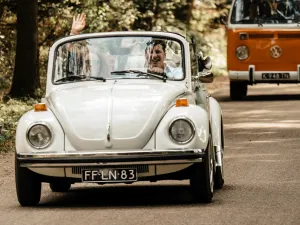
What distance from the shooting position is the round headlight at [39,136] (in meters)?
9.87

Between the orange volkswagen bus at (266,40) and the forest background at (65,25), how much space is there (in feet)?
14.0

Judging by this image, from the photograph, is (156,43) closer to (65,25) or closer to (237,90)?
(237,90)

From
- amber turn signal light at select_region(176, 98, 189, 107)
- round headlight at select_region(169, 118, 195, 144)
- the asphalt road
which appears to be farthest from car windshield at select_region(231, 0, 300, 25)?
round headlight at select_region(169, 118, 195, 144)

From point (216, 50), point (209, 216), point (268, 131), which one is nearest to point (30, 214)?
point (209, 216)

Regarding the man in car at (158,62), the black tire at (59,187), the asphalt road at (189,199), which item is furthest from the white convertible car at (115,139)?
the black tire at (59,187)

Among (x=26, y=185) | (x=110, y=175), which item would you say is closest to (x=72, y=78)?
(x=26, y=185)

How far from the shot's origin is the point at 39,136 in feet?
32.5

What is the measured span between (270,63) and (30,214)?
15.1 metres

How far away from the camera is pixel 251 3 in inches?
958

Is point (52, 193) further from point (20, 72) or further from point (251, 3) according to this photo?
point (251, 3)

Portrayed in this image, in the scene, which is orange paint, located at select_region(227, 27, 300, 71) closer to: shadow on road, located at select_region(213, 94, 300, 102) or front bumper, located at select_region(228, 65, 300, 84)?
front bumper, located at select_region(228, 65, 300, 84)

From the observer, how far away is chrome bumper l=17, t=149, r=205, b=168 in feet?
31.7

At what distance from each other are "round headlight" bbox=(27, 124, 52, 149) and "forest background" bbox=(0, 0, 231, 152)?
5938 mm

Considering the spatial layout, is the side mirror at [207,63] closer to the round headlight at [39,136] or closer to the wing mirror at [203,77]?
the wing mirror at [203,77]
